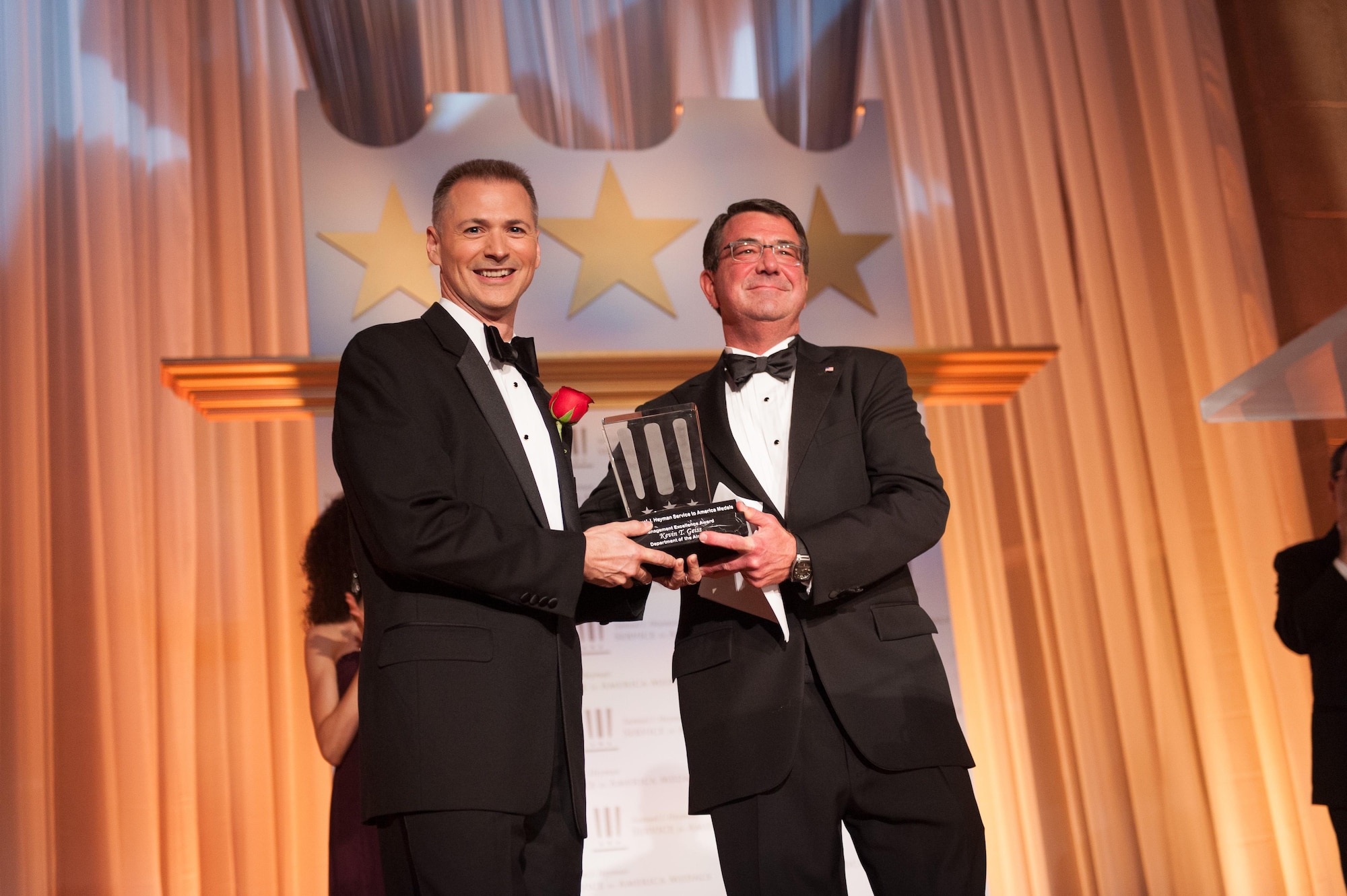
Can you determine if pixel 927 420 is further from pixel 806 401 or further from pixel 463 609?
pixel 463 609

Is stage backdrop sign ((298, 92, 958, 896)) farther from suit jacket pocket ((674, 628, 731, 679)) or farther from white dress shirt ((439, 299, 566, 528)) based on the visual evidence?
white dress shirt ((439, 299, 566, 528))

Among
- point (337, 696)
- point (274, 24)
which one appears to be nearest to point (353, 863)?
point (337, 696)

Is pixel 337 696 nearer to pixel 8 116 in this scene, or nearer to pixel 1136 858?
pixel 8 116

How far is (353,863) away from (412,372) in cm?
166

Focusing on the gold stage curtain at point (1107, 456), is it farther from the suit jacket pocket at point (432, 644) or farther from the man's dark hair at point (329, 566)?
the suit jacket pocket at point (432, 644)

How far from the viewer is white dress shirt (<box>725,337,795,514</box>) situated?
85.4 inches

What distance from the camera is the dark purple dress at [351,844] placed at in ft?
9.76

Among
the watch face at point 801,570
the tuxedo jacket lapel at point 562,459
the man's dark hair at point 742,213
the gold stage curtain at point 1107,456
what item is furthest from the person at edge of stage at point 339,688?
the gold stage curtain at point 1107,456

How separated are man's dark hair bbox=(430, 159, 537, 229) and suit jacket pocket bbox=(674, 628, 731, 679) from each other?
82cm

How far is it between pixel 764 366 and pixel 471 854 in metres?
1.07

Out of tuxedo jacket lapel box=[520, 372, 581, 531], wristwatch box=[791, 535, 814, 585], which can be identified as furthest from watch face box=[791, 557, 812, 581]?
tuxedo jacket lapel box=[520, 372, 581, 531]

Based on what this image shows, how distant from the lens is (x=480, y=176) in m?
2.17

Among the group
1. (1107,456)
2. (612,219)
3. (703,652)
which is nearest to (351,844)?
(703,652)

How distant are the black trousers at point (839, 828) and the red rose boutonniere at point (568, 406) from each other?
63cm
